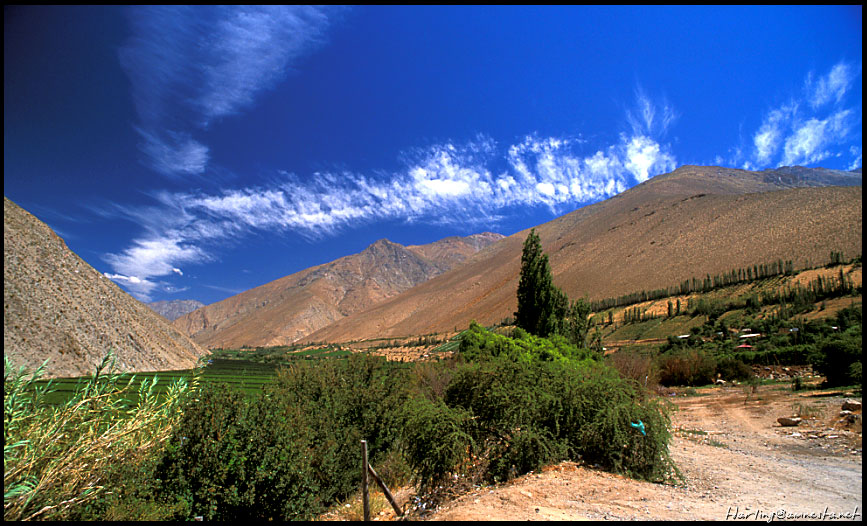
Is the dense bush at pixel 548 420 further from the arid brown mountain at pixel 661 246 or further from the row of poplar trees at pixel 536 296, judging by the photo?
the arid brown mountain at pixel 661 246

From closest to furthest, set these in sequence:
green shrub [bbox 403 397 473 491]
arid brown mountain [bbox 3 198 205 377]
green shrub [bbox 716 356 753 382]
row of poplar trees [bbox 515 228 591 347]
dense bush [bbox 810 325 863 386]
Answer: green shrub [bbox 403 397 473 491], dense bush [bbox 810 325 863 386], row of poplar trees [bbox 515 228 591 347], green shrub [bbox 716 356 753 382], arid brown mountain [bbox 3 198 205 377]

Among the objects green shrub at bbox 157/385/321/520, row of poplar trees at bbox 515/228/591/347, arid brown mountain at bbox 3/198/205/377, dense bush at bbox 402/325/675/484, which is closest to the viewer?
green shrub at bbox 157/385/321/520

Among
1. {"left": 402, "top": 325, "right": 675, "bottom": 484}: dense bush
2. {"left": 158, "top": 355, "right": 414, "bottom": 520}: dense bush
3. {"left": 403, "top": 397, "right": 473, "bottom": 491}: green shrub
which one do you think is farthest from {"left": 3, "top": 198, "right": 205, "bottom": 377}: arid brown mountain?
{"left": 402, "top": 325, "right": 675, "bottom": 484}: dense bush

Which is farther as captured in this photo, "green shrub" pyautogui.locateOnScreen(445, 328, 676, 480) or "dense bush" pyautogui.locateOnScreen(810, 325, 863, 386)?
"dense bush" pyautogui.locateOnScreen(810, 325, 863, 386)

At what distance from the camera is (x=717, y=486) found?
27.6 feet

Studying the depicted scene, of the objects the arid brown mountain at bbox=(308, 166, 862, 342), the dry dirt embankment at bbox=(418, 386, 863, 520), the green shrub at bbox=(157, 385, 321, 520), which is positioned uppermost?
the arid brown mountain at bbox=(308, 166, 862, 342)

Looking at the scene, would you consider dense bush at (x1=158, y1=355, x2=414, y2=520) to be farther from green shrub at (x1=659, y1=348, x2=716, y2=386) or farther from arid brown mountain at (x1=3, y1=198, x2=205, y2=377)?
green shrub at (x1=659, y1=348, x2=716, y2=386)

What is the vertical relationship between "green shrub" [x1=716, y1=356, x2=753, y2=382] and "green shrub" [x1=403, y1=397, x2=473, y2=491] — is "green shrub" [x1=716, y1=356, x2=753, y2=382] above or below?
below

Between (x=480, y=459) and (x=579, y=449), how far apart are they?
7.24 feet

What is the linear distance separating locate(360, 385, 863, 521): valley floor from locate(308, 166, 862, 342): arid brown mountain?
203ft

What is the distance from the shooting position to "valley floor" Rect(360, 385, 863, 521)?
258 inches

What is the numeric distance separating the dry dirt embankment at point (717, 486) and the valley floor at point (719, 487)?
0.02m

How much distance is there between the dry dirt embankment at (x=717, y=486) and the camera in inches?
260

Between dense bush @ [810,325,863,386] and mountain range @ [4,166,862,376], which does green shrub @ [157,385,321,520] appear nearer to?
mountain range @ [4,166,862,376]
